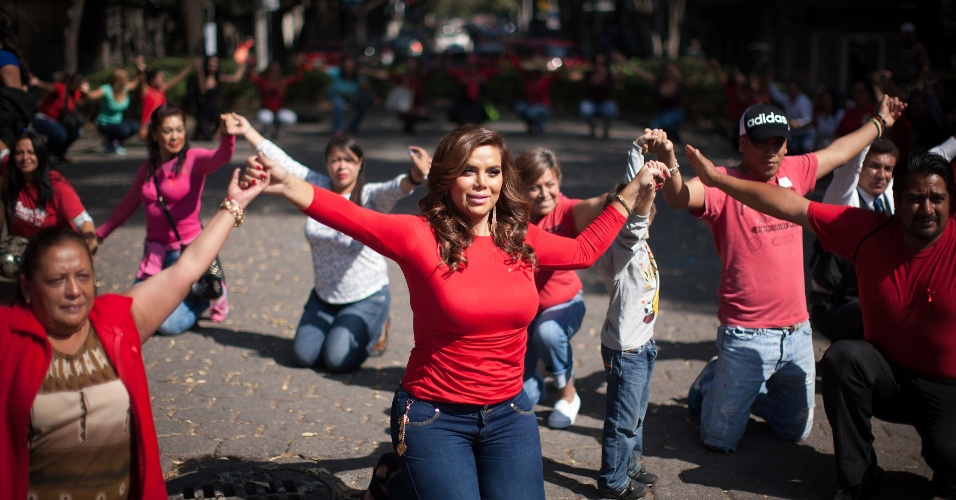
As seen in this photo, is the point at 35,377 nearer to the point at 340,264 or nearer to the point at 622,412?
the point at 622,412

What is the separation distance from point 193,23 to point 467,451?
20.9m

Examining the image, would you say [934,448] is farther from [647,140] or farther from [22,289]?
[22,289]

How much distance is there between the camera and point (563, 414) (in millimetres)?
5613

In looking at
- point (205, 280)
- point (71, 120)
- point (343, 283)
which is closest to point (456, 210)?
point (343, 283)

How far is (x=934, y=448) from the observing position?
4422mm

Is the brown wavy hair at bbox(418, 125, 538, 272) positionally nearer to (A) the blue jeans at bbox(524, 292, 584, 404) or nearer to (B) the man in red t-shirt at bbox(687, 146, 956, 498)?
(B) the man in red t-shirt at bbox(687, 146, 956, 498)

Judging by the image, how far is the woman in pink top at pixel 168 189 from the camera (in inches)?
270

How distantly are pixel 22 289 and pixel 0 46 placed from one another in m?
6.33

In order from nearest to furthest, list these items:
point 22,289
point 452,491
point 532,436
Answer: point 22,289
point 452,491
point 532,436

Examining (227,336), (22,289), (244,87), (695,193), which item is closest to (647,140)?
(695,193)

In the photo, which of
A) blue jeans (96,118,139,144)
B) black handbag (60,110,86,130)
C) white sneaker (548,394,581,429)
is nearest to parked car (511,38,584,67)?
blue jeans (96,118,139,144)

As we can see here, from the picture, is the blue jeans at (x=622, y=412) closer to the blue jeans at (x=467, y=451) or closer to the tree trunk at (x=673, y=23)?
the blue jeans at (x=467, y=451)

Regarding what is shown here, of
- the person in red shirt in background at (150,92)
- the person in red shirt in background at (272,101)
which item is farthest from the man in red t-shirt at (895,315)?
the person in red shirt in background at (272,101)

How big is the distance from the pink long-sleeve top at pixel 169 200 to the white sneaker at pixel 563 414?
297cm
